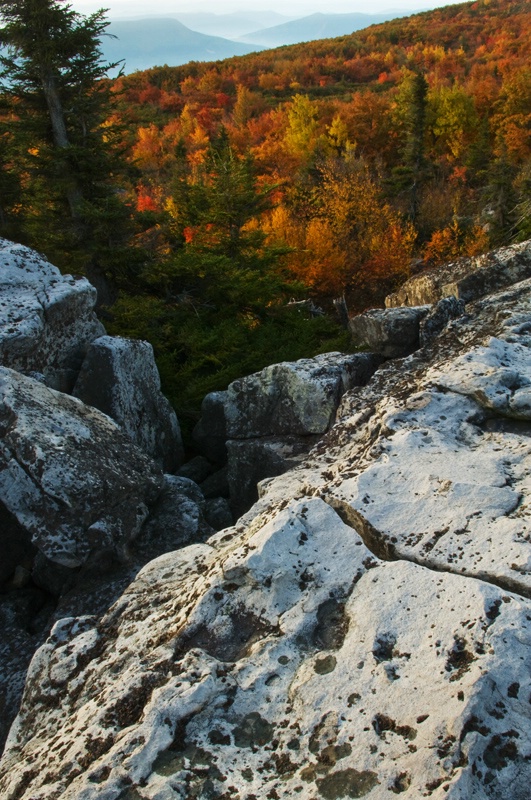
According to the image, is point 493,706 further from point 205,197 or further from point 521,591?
point 205,197

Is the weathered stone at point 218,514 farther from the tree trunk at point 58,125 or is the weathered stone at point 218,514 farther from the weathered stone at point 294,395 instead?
the tree trunk at point 58,125

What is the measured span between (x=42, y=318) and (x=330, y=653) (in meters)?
6.66

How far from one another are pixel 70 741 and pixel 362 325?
703 centimetres

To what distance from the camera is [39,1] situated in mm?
14547

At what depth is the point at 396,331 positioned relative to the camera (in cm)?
834

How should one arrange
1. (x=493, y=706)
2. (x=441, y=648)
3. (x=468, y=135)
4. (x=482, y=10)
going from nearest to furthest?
(x=493, y=706), (x=441, y=648), (x=468, y=135), (x=482, y=10)

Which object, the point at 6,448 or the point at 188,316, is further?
the point at 188,316

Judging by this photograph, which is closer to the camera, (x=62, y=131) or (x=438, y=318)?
(x=438, y=318)

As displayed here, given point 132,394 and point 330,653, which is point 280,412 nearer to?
point 132,394

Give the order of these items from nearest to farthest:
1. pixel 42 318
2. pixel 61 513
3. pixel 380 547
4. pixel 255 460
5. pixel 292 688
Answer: pixel 292 688 → pixel 380 547 → pixel 61 513 → pixel 255 460 → pixel 42 318

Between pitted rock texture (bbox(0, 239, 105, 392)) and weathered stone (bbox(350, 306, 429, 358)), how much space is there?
4371mm

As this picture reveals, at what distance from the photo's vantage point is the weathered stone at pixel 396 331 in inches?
327

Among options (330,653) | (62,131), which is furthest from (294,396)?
(62,131)

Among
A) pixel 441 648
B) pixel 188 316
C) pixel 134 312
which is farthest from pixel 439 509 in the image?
pixel 188 316
